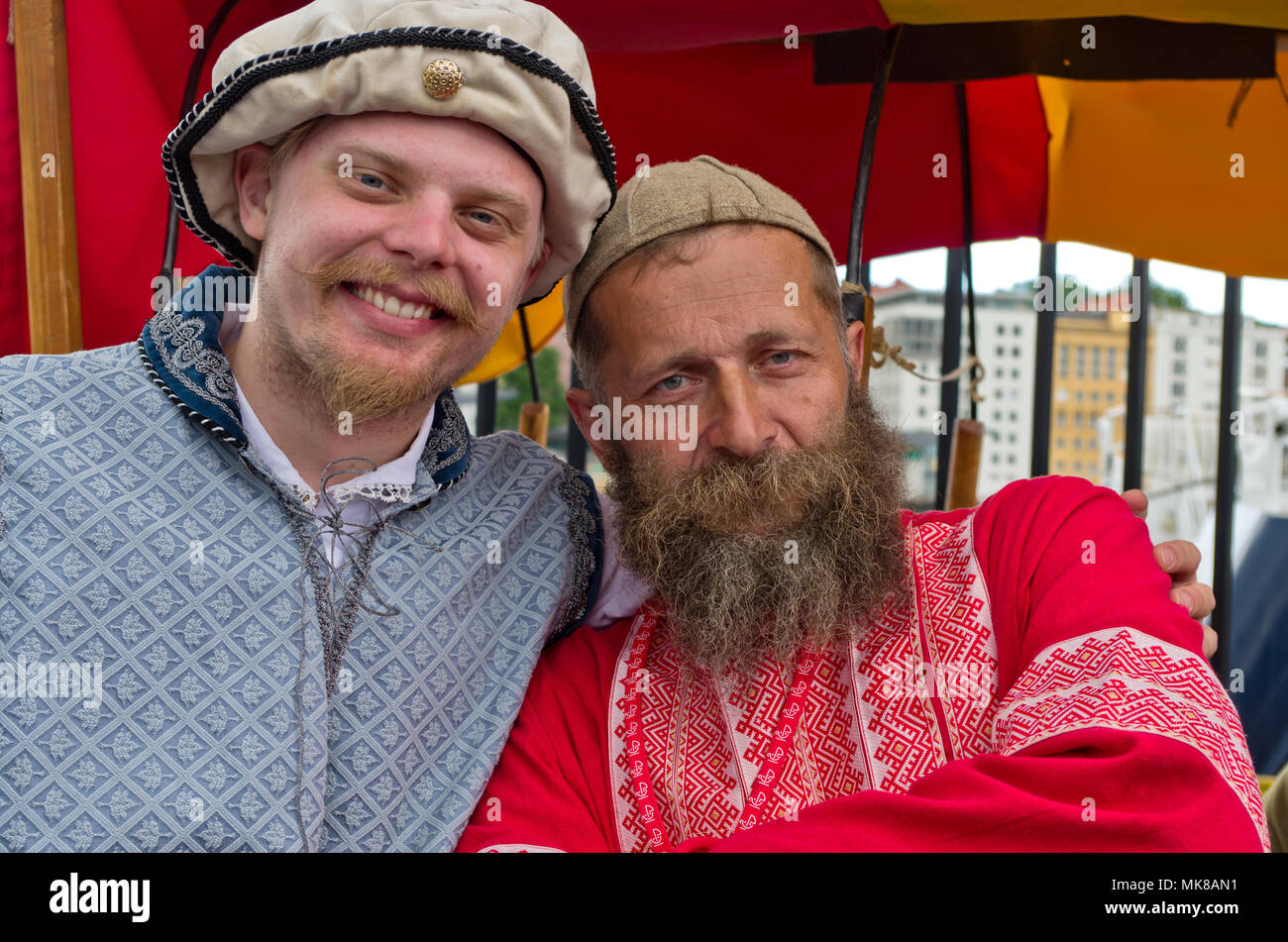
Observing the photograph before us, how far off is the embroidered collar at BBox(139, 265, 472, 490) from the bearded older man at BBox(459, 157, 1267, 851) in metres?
A: 0.36

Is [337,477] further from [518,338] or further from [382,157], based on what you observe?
[518,338]

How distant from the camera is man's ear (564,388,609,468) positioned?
91.7 inches

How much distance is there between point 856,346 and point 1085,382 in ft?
176

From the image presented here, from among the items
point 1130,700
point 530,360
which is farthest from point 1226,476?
point 1130,700

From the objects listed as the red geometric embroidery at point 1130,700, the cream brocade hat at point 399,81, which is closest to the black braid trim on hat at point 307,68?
the cream brocade hat at point 399,81

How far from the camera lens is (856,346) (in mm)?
2379

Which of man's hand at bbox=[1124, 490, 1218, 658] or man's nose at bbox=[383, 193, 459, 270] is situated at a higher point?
man's nose at bbox=[383, 193, 459, 270]

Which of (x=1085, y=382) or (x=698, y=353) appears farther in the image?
(x=1085, y=382)

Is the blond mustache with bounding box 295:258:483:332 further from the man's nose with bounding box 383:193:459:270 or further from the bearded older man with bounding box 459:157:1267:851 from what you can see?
the bearded older man with bounding box 459:157:1267:851

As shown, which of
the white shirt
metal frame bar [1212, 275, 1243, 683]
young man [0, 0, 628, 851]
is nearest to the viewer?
young man [0, 0, 628, 851]

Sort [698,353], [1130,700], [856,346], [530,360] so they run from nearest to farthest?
[1130,700] < [698,353] < [856,346] < [530,360]

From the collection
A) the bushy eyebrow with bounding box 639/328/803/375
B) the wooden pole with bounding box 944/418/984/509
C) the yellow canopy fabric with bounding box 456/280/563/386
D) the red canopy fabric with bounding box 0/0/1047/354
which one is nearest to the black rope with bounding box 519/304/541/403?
the yellow canopy fabric with bounding box 456/280/563/386

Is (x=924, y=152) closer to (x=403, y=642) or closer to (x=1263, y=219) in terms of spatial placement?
(x=1263, y=219)

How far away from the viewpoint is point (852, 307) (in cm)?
232
